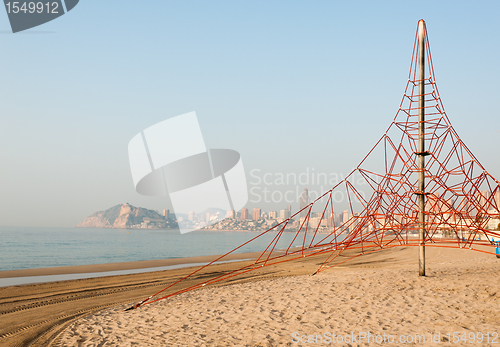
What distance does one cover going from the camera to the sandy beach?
6.09 metres

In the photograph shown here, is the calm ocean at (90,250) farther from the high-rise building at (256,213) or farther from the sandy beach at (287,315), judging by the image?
the high-rise building at (256,213)

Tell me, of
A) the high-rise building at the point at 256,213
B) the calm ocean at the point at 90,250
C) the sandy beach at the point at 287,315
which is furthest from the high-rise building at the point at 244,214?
the sandy beach at the point at 287,315

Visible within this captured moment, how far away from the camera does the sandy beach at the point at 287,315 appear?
20.0 feet

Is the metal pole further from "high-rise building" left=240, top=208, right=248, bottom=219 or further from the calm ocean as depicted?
"high-rise building" left=240, top=208, right=248, bottom=219

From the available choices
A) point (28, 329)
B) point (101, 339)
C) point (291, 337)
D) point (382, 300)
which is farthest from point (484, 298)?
point (28, 329)

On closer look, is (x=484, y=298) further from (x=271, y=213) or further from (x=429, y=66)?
(x=271, y=213)

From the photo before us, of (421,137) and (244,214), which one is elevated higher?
(421,137)

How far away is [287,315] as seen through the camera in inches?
292

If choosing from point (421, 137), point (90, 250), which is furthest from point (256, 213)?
point (421, 137)

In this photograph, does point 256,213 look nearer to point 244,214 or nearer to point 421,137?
point 244,214

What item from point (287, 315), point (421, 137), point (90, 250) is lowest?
point (90, 250)

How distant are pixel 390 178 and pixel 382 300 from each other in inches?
169

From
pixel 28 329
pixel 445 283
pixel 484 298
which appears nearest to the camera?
pixel 28 329

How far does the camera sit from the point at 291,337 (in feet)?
19.9
